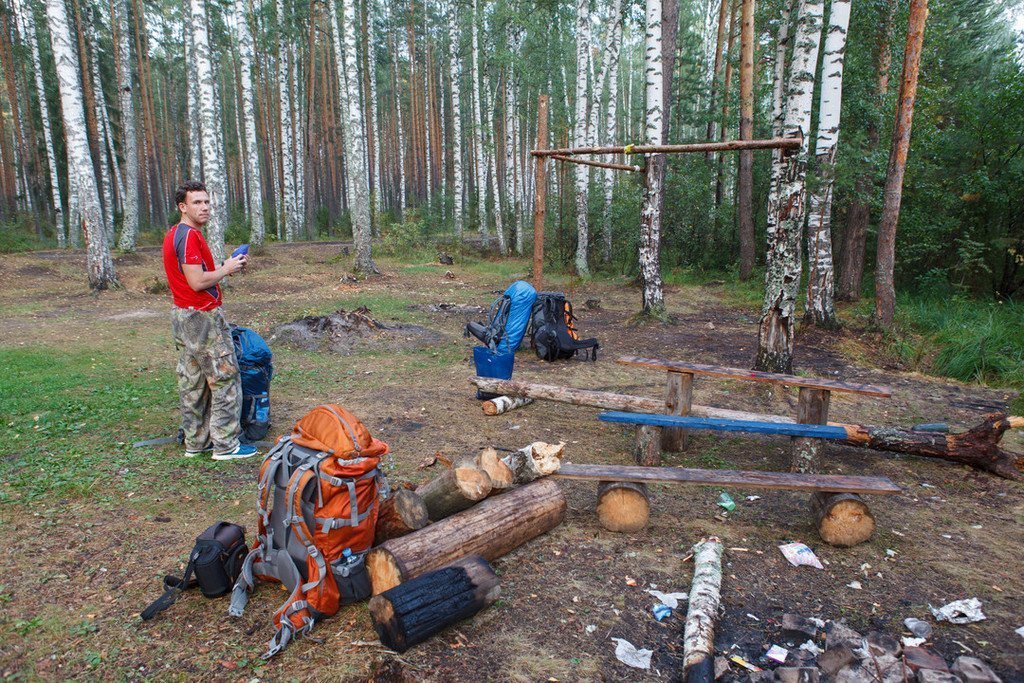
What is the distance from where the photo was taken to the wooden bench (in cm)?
468

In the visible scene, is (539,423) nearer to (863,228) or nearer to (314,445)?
(314,445)

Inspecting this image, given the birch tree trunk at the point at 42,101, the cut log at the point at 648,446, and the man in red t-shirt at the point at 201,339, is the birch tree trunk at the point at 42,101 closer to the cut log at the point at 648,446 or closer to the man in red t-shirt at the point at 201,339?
the man in red t-shirt at the point at 201,339

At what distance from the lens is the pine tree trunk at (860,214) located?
487 inches

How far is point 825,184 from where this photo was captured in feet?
27.5

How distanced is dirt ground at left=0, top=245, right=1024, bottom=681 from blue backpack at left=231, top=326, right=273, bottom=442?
0.46 meters

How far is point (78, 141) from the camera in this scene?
12.3 metres

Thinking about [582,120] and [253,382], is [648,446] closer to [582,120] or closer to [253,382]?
[253,382]

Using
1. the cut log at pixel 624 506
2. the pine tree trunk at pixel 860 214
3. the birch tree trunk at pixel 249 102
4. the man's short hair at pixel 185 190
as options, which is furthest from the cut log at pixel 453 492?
the birch tree trunk at pixel 249 102

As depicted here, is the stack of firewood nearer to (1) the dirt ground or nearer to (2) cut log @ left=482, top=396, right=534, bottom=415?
(1) the dirt ground

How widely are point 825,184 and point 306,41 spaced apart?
28664 mm

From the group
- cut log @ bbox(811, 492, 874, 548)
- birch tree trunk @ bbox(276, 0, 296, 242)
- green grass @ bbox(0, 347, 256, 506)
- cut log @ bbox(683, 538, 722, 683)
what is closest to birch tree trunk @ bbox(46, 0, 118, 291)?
green grass @ bbox(0, 347, 256, 506)

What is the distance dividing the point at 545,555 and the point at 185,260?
332 centimetres

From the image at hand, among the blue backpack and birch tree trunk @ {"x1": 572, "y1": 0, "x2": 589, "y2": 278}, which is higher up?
birch tree trunk @ {"x1": 572, "y1": 0, "x2": 589, "y2": 278}

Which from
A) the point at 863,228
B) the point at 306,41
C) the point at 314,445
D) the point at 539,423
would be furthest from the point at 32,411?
the point at 306,41
